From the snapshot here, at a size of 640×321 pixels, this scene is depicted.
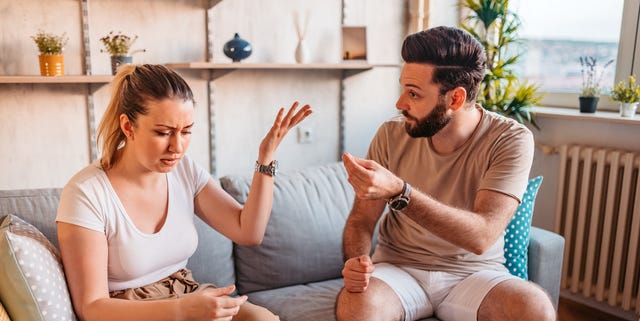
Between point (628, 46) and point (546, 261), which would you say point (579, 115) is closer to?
point (628, 46)

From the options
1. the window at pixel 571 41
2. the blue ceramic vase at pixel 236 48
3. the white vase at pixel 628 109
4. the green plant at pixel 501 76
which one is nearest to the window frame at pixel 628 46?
the window at pixel 571 41

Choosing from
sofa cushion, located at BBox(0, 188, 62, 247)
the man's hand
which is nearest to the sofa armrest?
the man's hand

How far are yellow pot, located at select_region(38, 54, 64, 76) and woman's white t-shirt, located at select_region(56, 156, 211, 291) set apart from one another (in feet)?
3.06

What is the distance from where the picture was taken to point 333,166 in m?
2.42

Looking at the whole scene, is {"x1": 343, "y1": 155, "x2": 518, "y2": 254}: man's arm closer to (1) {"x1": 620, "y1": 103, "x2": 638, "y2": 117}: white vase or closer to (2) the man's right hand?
(2) the man's right hand

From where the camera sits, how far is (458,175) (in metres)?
1.69

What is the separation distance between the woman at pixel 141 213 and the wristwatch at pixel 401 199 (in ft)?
1.11

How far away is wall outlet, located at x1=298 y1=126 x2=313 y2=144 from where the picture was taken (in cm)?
306

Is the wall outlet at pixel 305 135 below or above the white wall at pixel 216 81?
below

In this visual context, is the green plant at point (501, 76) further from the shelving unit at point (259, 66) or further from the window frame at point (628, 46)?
the shelving unit at point (259, 66)

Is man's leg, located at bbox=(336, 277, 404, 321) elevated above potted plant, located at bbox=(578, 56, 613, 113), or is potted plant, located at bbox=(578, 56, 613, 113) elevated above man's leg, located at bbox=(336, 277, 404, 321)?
potted plant, located at bbox=(578, 56, 613, 113)

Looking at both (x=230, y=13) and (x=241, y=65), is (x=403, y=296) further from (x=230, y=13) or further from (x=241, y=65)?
(x=230, y=13)

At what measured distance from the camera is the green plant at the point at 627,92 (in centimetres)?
254

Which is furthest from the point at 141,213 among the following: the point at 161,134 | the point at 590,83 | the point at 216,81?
the point at 590,83
